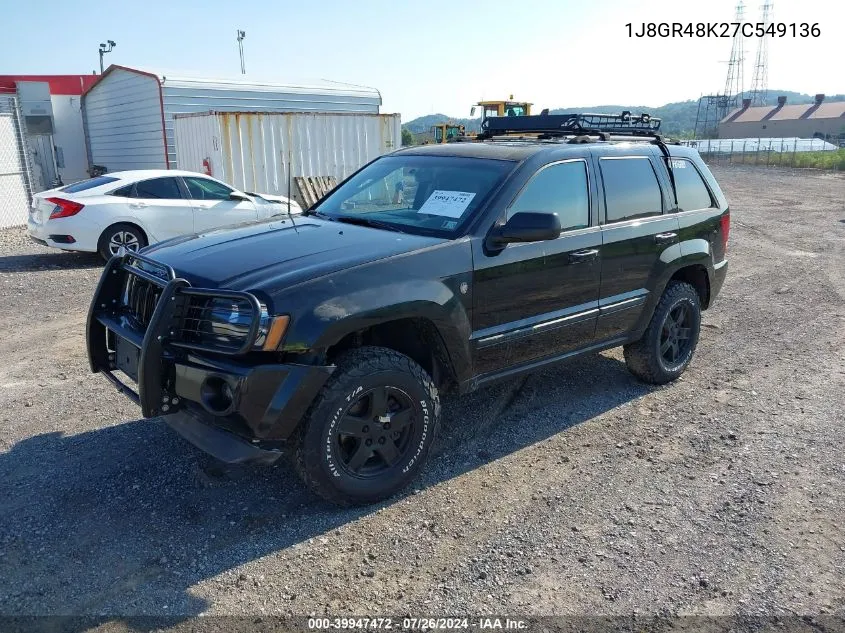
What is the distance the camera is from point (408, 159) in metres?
5.00

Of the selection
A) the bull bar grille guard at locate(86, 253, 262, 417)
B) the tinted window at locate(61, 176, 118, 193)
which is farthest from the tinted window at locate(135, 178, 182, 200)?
the bull bar grille guard at locate(86, 253, 262, 417)

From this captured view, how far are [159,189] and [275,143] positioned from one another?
5.23m

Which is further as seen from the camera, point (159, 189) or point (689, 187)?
point (159, 189)

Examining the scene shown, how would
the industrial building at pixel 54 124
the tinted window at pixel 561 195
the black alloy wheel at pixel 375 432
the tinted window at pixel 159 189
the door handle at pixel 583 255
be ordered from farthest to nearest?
1. the industrial building at pixel 54 124
2. the tinted window at pixel 159 189
3. the door handle at pixel 583 255
4. the tinted window at pixel 561 195
5. the black alloy wheel at pixel 375 432

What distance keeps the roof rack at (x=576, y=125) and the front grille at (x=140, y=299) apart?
3.06 m

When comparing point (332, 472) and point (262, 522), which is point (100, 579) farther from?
point (332, 472)

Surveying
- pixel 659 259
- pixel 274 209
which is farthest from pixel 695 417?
pixel 274 209

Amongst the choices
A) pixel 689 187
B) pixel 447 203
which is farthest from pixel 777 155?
pixel 447 203

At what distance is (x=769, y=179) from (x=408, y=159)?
3142 centimetres

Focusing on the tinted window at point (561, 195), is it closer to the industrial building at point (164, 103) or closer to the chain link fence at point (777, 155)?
the industrial building at point (164, 103)

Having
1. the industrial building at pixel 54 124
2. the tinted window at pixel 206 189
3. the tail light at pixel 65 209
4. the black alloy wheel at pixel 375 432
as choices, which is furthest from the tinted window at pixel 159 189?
the industrial building at pixel 54 124

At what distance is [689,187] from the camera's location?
5.66 meters

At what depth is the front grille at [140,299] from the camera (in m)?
3.76

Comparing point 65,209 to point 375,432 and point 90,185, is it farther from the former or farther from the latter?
point 375,432
